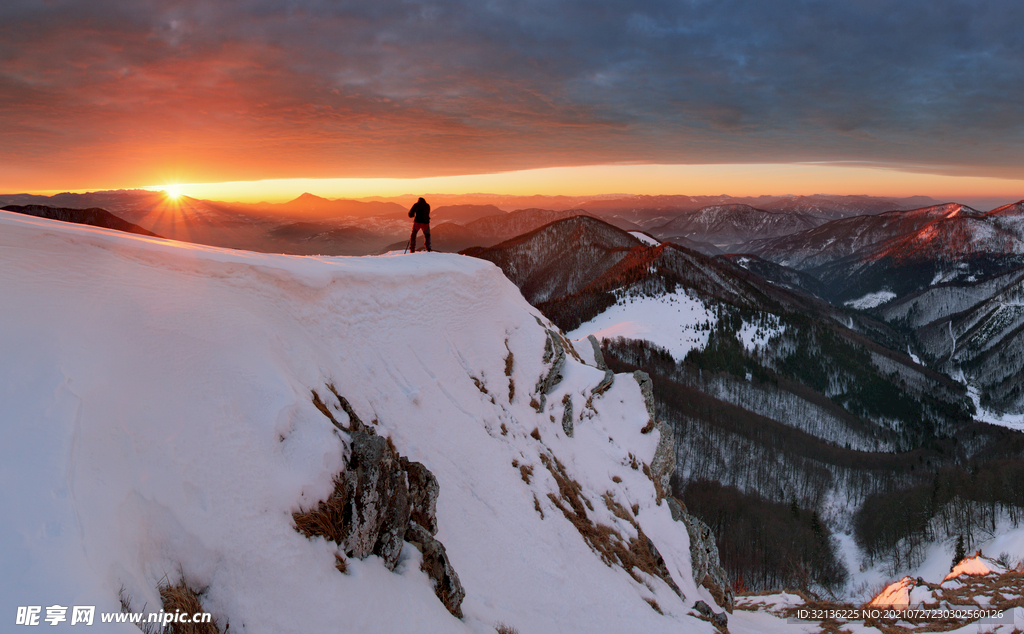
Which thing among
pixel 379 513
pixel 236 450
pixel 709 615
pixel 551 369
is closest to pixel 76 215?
pixel 551 369

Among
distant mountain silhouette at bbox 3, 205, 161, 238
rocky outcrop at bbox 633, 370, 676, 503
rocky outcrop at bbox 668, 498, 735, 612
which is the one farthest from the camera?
distant mountain silhouette at bbox 3, 205, 161, 238

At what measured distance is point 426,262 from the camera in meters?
27.1

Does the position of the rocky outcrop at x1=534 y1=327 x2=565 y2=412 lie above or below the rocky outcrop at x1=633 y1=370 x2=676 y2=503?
above

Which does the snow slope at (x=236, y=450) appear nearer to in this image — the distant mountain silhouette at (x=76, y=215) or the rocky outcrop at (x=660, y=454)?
the rocky outcrop at (x=660, y=454)

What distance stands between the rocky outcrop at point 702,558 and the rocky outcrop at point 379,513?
20.6 m

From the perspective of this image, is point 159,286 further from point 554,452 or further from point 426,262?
point 554,452

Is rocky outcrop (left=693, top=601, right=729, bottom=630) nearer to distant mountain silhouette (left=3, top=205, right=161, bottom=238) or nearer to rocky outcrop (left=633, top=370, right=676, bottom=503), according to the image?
rocky outcrop (left=633, top=370, right=676, bottom=503)

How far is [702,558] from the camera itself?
28203mm

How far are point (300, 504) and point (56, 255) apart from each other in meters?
8.62

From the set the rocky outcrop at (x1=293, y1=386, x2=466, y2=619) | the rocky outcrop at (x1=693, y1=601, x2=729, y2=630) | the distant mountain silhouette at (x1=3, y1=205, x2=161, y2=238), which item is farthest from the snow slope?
the distant mountain silhouette at (x1=3, y1=205, x2=161, y2=238)

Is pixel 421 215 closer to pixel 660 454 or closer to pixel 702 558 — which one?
pixel 660 454

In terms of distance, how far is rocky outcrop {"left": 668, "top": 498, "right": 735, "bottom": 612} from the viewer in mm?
26953

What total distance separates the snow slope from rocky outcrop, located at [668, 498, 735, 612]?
20.4 ft

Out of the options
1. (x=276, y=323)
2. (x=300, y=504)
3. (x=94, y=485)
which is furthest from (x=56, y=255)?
(x=300, y=504)
